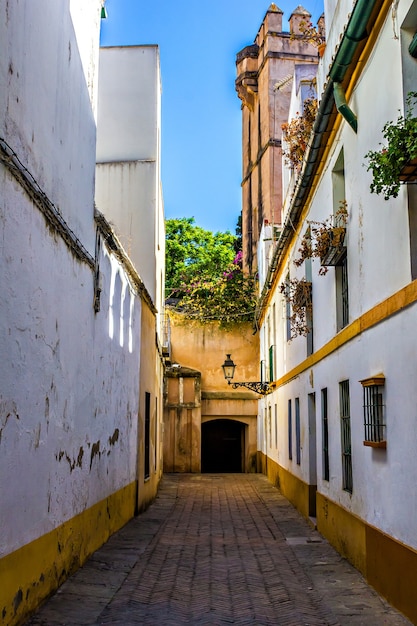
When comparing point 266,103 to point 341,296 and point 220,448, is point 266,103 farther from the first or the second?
point 341,296

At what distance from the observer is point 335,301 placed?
9750 millimetres

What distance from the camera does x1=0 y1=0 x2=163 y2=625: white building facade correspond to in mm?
5438

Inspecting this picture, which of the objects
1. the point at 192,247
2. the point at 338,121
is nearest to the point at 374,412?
the point at 338,121

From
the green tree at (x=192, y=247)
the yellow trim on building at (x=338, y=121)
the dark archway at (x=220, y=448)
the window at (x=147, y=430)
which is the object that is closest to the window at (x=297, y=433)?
the window at (x=147, y=430)

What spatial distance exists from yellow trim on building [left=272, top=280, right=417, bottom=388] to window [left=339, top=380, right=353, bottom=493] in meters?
0.59

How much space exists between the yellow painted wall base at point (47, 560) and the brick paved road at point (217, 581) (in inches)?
6.0

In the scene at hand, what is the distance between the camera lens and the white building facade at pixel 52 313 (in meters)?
5.44

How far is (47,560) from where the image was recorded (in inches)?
257

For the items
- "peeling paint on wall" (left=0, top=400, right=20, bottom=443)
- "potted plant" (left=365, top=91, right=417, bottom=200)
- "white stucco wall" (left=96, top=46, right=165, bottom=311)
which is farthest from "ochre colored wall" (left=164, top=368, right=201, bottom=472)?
"potted plant" (left=365, top=91, right=417, bottom=200)

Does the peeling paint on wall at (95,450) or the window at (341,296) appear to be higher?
the window at (341,296)

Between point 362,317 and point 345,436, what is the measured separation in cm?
217

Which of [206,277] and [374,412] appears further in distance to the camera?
[206,277]

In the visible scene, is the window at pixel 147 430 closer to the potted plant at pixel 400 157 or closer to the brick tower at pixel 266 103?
the potted plant at pixel 400 157

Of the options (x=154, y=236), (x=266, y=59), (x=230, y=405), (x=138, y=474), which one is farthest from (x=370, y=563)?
(x=266, y=59)
